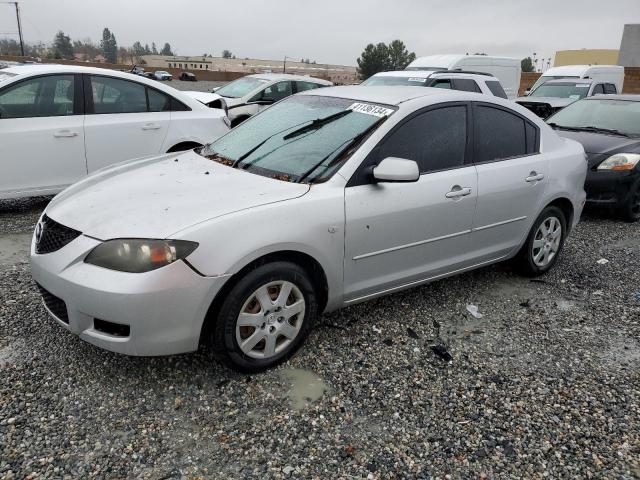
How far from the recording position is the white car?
5.54 metres

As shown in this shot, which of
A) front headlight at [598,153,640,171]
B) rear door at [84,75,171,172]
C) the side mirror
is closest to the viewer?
the side mirror

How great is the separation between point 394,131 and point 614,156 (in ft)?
15.3

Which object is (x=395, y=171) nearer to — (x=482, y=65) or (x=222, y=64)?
(x=482, y=65)

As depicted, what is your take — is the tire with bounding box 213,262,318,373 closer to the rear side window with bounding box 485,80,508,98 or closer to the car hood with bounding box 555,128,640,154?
the car hood with bounding box 555,128,640,154

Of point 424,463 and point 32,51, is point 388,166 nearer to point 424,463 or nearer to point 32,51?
point 424,463

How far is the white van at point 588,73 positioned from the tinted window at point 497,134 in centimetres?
1200

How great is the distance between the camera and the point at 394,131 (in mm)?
3533

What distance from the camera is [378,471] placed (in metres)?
2.47

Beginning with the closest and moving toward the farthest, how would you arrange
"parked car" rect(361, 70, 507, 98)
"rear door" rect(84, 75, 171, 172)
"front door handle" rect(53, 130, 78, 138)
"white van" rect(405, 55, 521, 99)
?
"front door handle" rect(53, 130, 78, 138), "rear door" rect(84, 75, 171, 172), "parked car" rect(361, 70, 507, 98), "white van" rect(405, 55, 521, 99)

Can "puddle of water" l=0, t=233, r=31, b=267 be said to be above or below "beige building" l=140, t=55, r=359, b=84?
below

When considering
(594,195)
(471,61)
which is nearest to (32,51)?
(471,61)

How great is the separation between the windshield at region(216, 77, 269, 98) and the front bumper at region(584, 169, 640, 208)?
7447mm

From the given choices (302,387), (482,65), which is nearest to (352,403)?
(302,387)

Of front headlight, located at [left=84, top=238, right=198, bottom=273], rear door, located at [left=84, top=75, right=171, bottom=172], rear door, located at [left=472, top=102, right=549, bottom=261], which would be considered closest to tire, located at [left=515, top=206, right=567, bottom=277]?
rear door, located at [left=472, top=102, right=549, bottom=261]
